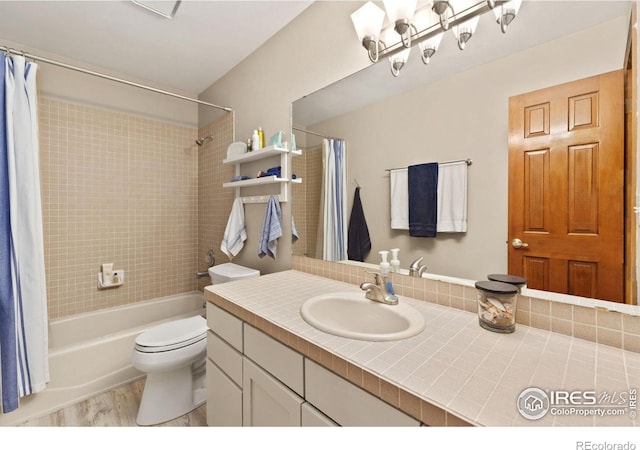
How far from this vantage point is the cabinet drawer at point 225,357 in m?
1.08

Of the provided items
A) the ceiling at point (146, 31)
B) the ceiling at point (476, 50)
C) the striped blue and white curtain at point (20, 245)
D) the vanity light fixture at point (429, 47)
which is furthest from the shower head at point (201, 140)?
the vanity light fixture at point (429, 47)

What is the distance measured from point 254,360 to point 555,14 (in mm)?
1484

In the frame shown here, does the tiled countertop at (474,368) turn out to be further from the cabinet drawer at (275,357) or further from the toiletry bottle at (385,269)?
the toiletry bottle at (385,269)

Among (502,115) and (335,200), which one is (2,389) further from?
(502,115)

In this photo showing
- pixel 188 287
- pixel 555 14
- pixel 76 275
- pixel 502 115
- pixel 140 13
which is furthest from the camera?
Answer: pixel 188 287

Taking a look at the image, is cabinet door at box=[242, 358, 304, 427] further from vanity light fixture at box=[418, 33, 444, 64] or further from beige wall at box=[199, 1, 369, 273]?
vanity light fixture at box=[418, 33, 444, 64]

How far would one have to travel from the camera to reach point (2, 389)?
4.70 ft

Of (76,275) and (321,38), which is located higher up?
(321,38)

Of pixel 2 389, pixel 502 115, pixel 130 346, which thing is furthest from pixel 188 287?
pixel 502 115

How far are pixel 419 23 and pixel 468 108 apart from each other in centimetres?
44

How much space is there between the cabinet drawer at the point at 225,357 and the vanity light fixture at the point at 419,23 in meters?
1.39

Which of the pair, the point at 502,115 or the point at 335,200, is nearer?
the point at 502,115

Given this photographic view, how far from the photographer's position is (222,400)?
46.4 inches

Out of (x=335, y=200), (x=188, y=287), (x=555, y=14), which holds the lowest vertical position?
(x=188, y=287)
